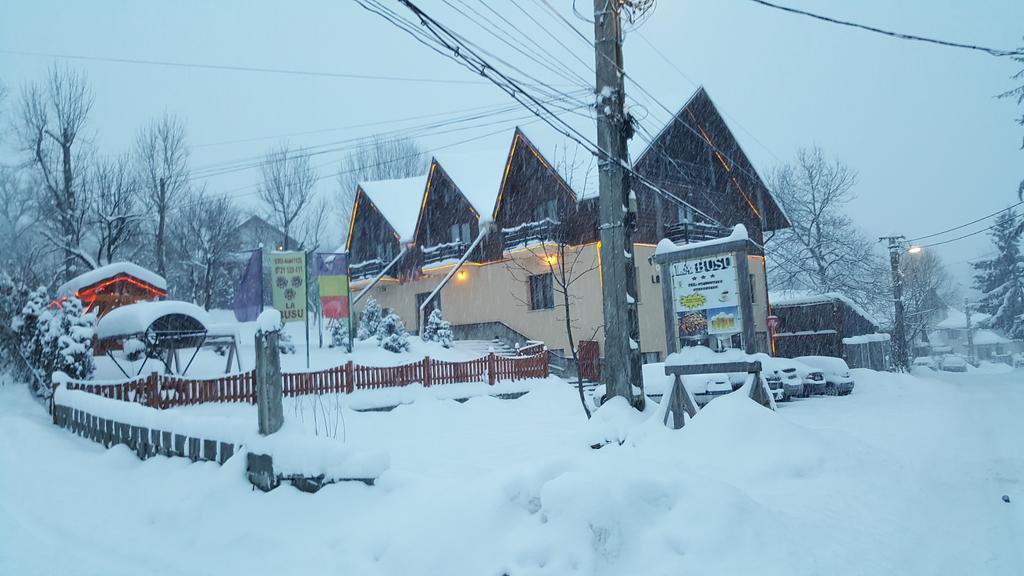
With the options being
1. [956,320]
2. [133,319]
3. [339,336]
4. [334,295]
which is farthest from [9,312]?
[956,320]

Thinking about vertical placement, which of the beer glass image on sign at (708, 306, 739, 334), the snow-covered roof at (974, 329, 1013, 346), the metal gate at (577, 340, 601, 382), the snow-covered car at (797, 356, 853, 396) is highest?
the beer glass image on sign at (708, 306, 739, 334)

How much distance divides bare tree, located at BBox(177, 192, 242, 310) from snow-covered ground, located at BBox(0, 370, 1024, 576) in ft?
108

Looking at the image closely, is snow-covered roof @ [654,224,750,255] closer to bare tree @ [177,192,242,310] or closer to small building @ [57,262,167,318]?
small building @ [57,262,167,318]

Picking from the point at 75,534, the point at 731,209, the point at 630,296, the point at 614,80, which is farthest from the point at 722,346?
the point at 731,209

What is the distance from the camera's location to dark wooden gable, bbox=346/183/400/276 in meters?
35.8

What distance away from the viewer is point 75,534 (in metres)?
6.45

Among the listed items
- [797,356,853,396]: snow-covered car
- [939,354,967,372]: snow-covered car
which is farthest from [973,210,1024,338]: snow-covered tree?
[797,356,853,396]: snow-covered car

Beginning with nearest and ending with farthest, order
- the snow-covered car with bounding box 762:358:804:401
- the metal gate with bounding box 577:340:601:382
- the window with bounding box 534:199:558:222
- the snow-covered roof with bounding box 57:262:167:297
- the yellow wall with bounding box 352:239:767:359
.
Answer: the snow-covered car with bounding box 762:358:804:401 < the snow-covered roof with bounding box 57:262:167:297 < the metal gate with bounding box 577:340:601:382 < the yellow wall with bounding box 352:239:767:359 < the window with bounding box 534:199:558:222

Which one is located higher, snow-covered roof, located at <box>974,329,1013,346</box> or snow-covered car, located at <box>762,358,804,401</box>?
snow-covered car, located at <box>762,358,804,401</box>

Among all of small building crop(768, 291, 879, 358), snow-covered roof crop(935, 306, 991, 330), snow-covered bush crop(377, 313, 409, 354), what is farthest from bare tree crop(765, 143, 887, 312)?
snow-covered roof crop(935, 306, 991, 330)

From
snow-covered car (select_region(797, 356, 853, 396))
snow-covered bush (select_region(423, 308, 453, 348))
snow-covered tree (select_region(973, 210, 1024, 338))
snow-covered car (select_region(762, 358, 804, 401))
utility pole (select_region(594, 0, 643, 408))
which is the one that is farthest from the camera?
snow-covered tree (select_region(973, 210, 1024, 338))

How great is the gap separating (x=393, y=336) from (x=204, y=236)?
23.4 meters

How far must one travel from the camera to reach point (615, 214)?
31.1 feet

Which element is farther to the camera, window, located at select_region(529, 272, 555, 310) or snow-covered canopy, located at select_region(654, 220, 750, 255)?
window, located at select_region(529, 272, 555, 310)
